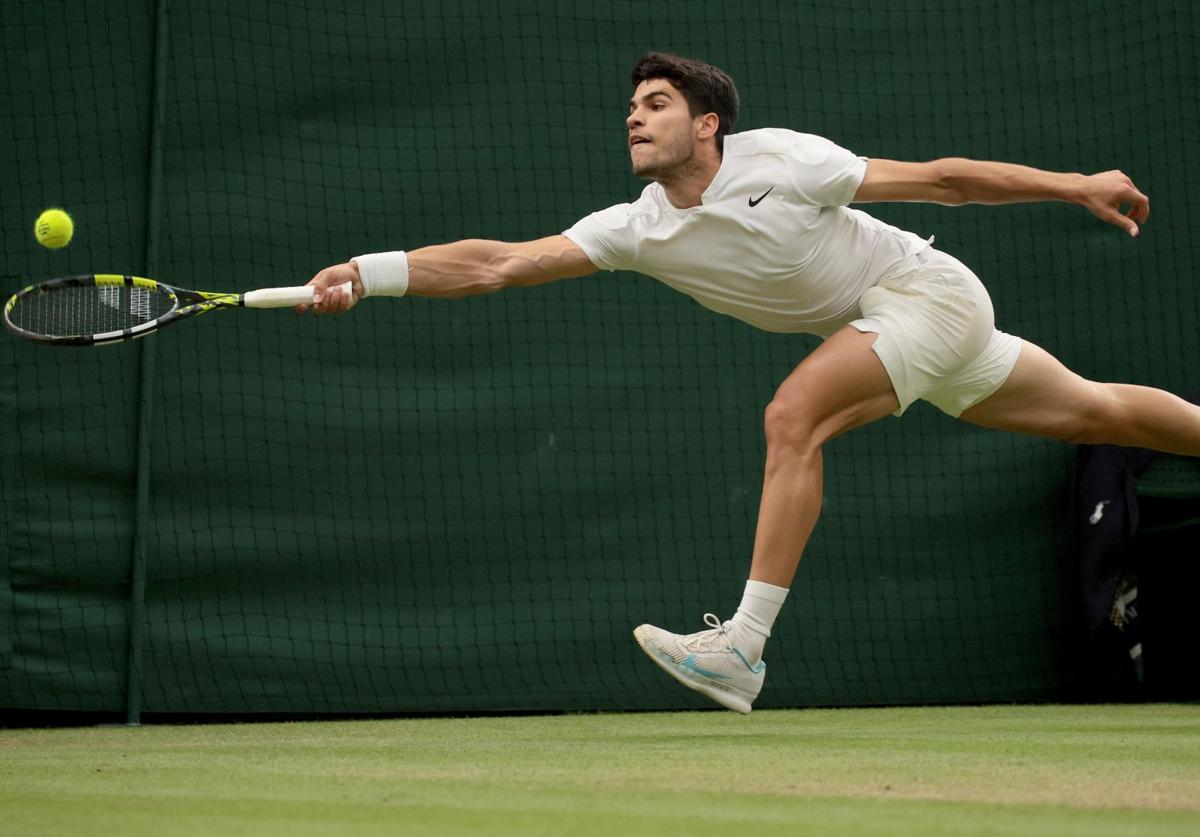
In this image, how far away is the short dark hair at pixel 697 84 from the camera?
4.67m

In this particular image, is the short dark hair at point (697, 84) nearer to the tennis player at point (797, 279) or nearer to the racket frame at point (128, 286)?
the tennis player at point (797, 279)

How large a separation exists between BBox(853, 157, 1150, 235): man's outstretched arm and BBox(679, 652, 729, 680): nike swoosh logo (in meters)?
1.32

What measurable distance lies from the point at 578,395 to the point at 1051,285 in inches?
78.6

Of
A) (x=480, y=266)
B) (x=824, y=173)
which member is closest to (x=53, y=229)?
(x=480, y=266)

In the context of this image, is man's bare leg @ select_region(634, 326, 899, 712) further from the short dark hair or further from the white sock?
the short dark hair

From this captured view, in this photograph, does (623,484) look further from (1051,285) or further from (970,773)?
(970,773)

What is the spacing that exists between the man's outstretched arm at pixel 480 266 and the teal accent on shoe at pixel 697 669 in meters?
1.10

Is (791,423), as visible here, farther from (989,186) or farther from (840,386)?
(989,186)

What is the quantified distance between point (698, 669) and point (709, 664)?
31 millimetres

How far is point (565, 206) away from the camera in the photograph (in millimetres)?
6402

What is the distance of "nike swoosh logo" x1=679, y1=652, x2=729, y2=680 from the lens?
4.23 metres

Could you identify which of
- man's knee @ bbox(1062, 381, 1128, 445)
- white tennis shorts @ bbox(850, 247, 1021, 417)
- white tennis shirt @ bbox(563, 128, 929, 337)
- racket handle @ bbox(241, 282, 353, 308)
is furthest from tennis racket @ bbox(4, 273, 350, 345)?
man's knee @ bbox(1062, 381, 1128, 445)

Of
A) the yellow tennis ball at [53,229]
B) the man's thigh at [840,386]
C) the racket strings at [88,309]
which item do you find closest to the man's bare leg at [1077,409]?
the man's thigh at [840,386]

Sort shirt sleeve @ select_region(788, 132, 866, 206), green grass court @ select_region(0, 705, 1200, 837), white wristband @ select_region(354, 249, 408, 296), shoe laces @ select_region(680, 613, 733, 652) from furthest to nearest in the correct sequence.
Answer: shirt sleeve @ select_region(788, 132, 866, 206)
white wristband @ select_region(354, 249, 408, 296)
shoe laces @ select_region(680, 613, 733, 652)
green grass court @ select_region(0, 705, 1200, 837)
